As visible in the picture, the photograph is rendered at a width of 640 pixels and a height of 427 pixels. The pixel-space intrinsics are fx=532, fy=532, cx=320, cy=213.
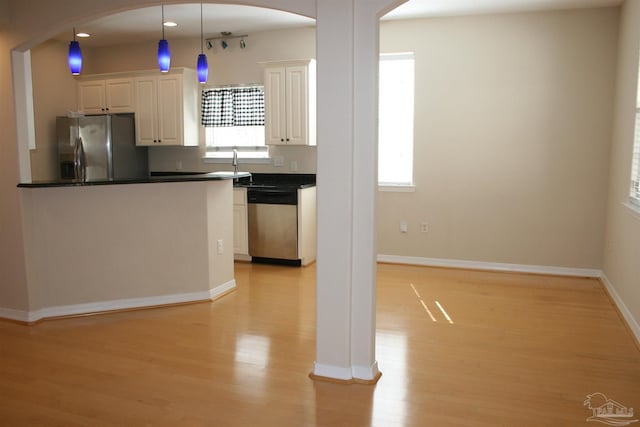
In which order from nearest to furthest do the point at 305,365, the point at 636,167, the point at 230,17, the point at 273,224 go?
the point at 305,365, the point at 636,167, the point at 230,17, the point at 273,224

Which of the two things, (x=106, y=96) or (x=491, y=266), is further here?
(x=106, y=96)

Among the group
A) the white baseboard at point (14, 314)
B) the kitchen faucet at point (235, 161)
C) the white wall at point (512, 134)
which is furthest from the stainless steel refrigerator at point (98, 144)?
the white wall at point (512, 134)

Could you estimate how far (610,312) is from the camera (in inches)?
167

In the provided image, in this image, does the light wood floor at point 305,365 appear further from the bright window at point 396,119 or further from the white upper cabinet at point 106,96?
the white upper cabinet at point 106,96

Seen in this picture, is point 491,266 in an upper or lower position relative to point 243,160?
lower

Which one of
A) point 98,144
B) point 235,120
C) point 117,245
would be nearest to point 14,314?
point 117,245

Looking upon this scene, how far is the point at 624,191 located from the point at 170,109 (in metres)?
4.91

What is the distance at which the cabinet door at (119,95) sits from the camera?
6602 millimetres

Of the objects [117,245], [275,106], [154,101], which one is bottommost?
[117,245]

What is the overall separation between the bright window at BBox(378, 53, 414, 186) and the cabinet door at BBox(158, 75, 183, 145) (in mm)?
2437

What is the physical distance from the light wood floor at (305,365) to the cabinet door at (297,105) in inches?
78.7

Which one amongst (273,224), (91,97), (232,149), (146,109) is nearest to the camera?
(273,224)

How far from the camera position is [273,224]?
5.84m

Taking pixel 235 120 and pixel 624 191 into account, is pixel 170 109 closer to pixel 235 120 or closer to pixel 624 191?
pixel 235 120
